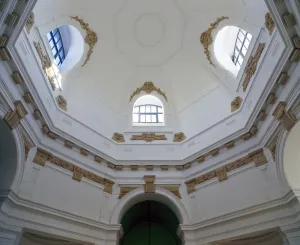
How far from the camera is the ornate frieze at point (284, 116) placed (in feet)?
22.8

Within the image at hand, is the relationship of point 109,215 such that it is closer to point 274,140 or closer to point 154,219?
point 154,219

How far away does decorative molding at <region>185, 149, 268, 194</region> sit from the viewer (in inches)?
335

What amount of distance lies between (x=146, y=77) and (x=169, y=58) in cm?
159

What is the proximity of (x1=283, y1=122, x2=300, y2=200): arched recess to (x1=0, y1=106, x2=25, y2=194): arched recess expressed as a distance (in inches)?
321

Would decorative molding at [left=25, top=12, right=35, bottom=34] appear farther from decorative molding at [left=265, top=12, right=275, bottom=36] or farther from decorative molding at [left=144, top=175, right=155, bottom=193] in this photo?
decorative molding at [left=265, top=12, right=275, bottom=36]

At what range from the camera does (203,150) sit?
10.2 meters

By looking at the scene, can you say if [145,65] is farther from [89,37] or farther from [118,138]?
[118,138]

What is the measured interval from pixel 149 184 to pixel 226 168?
3318 millimetres

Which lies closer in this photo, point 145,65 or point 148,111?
point 145,65

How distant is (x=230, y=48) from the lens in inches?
445

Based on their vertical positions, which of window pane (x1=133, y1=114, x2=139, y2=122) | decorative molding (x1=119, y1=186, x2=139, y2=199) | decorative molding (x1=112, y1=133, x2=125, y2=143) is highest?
window pane (x1=133, y1=114, x2=139, y2=122)

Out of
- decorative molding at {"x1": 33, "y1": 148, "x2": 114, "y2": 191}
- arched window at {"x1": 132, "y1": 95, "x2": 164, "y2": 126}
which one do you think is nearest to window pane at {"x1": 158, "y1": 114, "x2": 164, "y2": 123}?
arched window at {"x1": 132, "y1": 95, "x2": 164, "y2": 126}

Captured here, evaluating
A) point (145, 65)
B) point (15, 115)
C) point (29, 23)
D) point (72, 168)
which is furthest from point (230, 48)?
point (15, 115)

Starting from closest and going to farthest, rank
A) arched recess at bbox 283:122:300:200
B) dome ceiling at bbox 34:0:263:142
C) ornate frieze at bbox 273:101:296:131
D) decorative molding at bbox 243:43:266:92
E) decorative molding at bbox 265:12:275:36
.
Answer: ornate frieze at bbox 273:101:296:131 < arched recess at bbox 283:122:300:200 < decorative molding at bbox 265:12:275:36 < decorative molding at bbox 243:43:266:92 < dome ceiling at bbox 34:0:263:142
